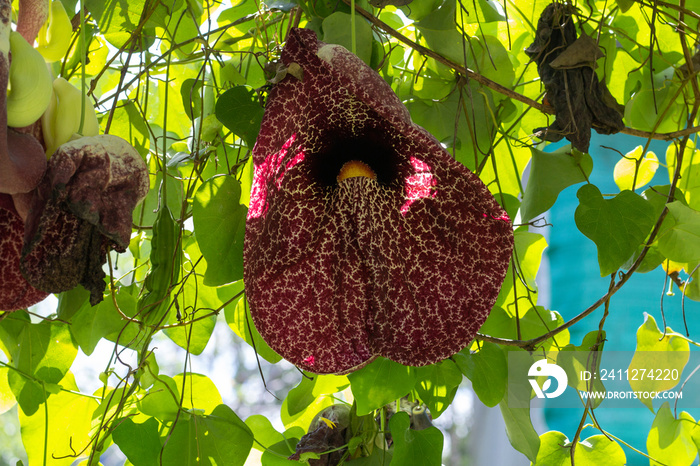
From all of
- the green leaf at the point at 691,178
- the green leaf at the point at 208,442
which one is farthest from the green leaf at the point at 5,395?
the green leaf at the point at 691,178

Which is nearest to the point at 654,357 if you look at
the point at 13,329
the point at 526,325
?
the point at 526,325

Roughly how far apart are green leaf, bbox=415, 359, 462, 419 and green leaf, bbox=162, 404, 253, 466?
0.22m

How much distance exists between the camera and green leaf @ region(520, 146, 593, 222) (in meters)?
0.75

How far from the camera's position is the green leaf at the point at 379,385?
0.65 metres

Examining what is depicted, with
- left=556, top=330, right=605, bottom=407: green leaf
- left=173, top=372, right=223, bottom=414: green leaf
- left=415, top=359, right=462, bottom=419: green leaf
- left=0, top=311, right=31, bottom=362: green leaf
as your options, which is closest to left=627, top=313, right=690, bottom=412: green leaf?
left=556, top=330, right=605, bottom=407: green leaf

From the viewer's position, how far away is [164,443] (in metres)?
0.68

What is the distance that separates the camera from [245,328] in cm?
80

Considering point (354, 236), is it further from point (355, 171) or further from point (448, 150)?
point (448, 150)

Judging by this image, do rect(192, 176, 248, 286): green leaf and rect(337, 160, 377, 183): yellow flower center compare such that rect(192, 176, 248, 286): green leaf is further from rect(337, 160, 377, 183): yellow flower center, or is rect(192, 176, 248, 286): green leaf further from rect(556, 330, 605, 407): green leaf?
rect(556, 330, 605, 407): green leaf

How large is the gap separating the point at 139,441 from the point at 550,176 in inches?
23.0

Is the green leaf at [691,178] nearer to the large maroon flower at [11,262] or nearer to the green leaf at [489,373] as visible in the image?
the green leaf at [489,373]

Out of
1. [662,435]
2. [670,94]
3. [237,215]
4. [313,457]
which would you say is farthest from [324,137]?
[662,435]

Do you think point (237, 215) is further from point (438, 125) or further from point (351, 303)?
point (438, 125)

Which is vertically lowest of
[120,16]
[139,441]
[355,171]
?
[139,441]
